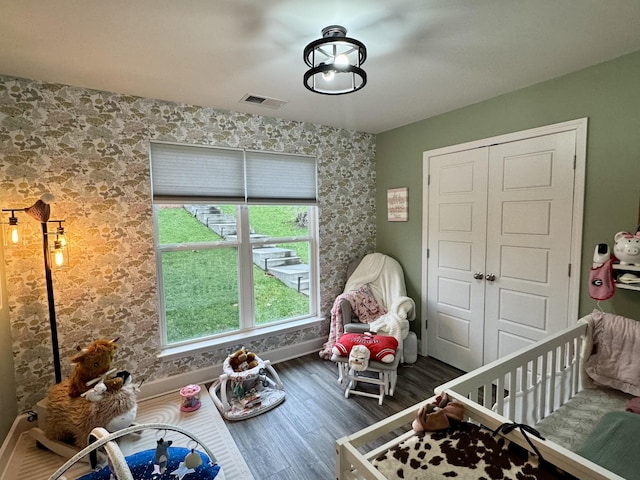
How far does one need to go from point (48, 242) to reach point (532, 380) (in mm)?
3168

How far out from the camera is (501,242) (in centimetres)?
261

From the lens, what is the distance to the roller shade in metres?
2.63

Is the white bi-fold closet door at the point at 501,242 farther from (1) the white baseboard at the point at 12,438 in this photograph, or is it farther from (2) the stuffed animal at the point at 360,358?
(1) the white baseboard at the point at 12,438

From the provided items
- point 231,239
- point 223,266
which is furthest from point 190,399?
point 231,239

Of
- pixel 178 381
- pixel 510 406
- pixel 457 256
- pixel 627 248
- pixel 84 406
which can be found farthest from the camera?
pixel 457 256

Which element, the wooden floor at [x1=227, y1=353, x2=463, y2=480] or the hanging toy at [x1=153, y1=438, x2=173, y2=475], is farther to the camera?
the wooden floor at [x1=227, y1=353, x2=463, y2=480]

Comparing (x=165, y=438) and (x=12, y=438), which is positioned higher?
(x=12, y=438)

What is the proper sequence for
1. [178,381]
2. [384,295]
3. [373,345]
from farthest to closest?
[384,295] → [178,381] → [373,345]

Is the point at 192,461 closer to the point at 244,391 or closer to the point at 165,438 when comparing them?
the point at 165,438

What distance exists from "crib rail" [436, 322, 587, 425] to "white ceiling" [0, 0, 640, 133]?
5.50 feet

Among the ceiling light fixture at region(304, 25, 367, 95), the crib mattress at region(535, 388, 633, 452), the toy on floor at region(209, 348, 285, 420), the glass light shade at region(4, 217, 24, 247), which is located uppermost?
the ceiling light fixture at region(304, 25, 367, 95)

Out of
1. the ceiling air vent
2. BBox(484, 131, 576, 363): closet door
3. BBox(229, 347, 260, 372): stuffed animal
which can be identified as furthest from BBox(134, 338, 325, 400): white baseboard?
the ceiling air vent

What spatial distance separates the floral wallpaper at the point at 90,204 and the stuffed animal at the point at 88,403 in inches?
15.6

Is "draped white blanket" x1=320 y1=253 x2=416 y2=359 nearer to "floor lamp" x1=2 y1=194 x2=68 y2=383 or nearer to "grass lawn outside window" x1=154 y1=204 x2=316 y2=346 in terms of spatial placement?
"grass lawn outside window" x1=154 y1=204 x2=316 y2=346
